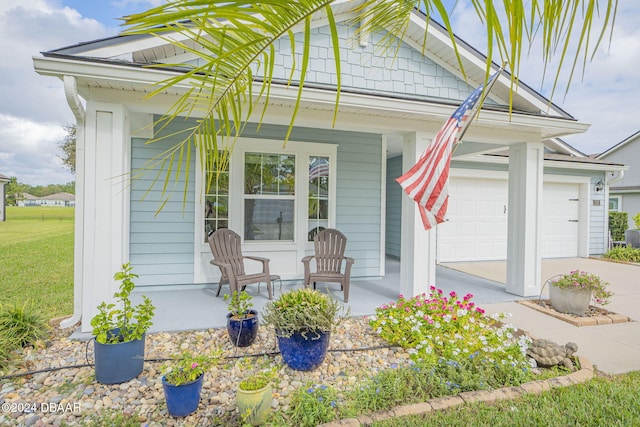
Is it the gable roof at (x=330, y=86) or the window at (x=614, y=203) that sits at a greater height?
the gable roof at (x=330, y=86)

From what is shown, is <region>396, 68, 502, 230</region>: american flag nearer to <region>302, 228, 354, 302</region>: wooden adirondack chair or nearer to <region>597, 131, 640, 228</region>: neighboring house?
<region>302, 228, 354, 302</region>: wooden adirondack chair

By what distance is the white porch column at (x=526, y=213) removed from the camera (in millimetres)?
4836

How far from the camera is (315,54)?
14.7ft

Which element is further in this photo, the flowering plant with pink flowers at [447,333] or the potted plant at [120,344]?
the flowering plant with pink flowers at [447,333]

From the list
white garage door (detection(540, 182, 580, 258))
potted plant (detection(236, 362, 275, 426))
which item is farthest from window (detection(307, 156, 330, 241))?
white garage door (detection(540, 182, 580, 258))

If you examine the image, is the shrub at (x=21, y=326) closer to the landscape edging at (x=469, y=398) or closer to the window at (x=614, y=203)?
the landscape edging at (x=469, y=398)

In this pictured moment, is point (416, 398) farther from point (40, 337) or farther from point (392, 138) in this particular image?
point (392, 138)

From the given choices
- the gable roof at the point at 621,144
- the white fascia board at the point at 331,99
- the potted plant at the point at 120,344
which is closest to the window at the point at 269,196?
the white fascia board at the point at 331,99

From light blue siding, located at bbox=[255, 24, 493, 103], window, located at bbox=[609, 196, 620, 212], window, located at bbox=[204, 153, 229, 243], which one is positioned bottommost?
window, located at bbox=[204, 153, 229, 243]

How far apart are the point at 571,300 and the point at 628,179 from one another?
51.4 ft

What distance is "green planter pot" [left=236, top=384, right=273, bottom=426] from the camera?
200 centimetres

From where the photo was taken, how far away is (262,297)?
4.70m

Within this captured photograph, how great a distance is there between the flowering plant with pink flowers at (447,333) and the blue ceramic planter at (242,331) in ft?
3.82

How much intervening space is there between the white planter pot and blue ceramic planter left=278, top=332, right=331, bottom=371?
3.18 m
